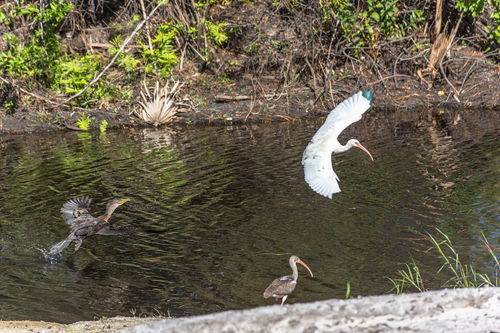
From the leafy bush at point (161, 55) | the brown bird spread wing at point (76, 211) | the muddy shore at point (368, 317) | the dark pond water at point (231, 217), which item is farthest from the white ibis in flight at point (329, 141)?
the leafy bush at point (161, 55)

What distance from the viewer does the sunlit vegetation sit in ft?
66.5

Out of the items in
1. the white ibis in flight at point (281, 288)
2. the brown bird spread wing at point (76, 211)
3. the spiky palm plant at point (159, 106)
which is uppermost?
the white ibis in flight at point (281, 288)

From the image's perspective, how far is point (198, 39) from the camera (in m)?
21.5

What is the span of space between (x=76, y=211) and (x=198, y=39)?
38.6 feet

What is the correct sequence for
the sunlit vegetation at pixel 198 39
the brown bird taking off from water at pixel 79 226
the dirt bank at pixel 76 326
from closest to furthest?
the dirt bank at pixel 76 326
the brown bird taking off from water at pixel 79 226
the sunlit vegetation at pixel 198 39

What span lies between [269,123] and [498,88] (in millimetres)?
5762

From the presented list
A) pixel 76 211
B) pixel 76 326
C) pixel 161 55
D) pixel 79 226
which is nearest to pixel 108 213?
pixel 76 211

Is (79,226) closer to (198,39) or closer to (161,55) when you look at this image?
(161,55)

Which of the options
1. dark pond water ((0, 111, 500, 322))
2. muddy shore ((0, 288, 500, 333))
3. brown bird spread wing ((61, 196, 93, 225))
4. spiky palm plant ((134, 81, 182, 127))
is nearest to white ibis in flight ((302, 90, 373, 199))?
dark pond water ((0, 111, 500, 322))

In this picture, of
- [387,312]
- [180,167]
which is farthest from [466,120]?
[387,312]

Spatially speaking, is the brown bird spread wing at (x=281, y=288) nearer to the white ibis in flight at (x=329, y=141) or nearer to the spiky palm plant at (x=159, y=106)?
the white ibis in flight at (x=329, y=141)

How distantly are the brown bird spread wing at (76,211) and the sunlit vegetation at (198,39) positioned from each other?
9.92 meters

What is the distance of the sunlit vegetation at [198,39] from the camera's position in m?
20.3

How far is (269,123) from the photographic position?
62.8 feet
